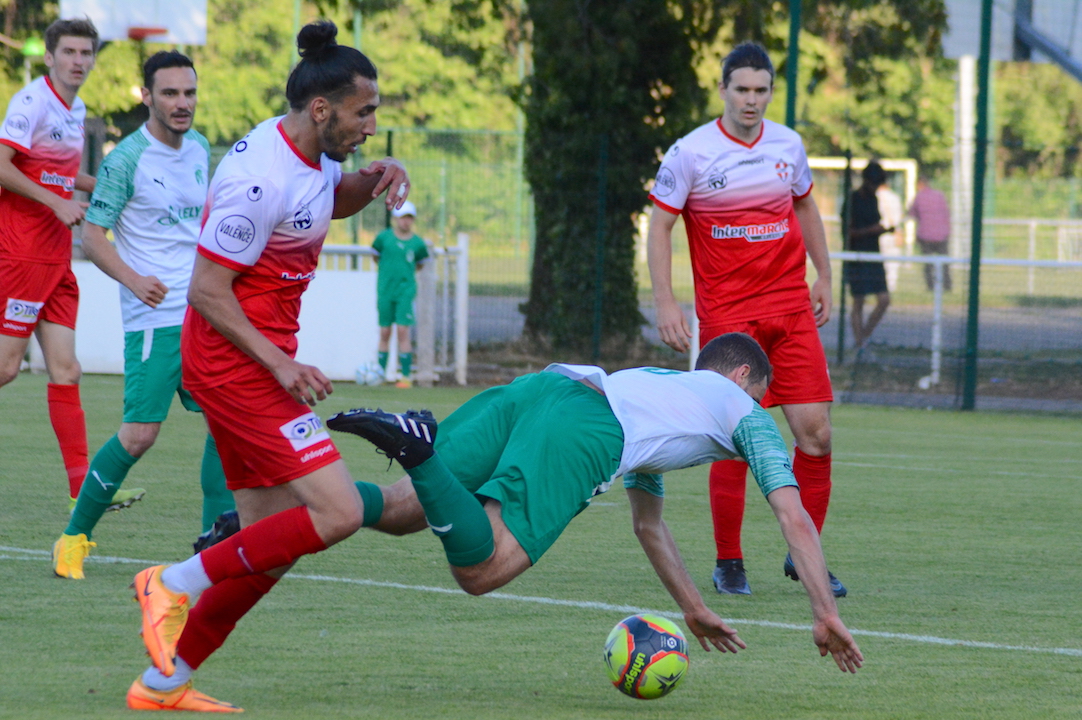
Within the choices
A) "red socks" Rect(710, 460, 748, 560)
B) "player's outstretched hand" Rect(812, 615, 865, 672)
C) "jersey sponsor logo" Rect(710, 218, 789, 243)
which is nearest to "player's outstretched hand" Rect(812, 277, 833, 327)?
"jersey sponsor logo" Rect(710, 218, 789, 243)

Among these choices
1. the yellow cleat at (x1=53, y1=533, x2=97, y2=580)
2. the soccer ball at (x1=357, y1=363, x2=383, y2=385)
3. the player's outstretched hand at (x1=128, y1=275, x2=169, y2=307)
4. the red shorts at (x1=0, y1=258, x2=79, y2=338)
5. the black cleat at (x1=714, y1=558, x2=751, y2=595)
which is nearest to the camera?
the player's outstretched hand at (x1=128, y1=275, x2=169, y2=307)

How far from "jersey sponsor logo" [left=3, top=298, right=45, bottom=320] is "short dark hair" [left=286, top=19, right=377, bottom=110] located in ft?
10.3

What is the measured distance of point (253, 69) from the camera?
4628 cm

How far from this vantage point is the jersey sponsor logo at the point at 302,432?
4.14m

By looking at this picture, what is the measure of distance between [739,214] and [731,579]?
1595mm

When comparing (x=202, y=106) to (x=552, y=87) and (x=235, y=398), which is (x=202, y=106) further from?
(x=235, y=398)

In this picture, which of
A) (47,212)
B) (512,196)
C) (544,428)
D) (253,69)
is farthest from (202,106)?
(544,428)

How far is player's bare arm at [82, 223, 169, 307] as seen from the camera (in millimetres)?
5664

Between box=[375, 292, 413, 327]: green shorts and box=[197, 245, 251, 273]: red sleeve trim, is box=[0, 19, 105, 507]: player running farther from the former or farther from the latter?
box=[375, 292, 413, 327]: green shorts

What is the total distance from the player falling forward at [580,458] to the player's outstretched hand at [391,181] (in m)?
0.74

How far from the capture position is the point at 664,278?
650 cm

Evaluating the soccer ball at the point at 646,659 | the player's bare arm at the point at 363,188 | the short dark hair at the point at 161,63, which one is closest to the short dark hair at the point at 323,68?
the player's bare arm at the point at 363,188

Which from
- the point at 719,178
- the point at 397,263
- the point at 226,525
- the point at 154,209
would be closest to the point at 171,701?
the point at 226,525

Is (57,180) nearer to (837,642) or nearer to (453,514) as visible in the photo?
(453,514)
